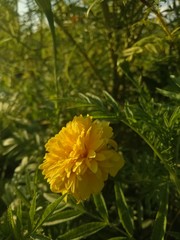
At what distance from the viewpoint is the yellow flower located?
60 cm

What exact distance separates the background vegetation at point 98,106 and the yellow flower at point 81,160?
0.03m

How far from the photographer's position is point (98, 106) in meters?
0.61

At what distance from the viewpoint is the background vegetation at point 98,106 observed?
0.61 metres

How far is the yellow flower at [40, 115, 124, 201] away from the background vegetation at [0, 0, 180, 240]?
0.03m

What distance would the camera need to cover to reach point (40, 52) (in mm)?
1170

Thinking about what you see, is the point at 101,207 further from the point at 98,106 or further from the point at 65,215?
the point at 98,106

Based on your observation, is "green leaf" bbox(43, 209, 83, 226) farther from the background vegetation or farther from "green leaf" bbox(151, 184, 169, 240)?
"green leaf" bbox(151, 184, 169, 240)

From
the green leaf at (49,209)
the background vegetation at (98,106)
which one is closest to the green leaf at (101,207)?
the background vegetation at (98,106)

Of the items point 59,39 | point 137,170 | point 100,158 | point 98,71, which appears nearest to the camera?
point 100,158

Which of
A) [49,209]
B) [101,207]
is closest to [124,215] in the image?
[101,207]

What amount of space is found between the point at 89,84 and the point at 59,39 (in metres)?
0.13

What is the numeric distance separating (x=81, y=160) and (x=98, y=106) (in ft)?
0.22

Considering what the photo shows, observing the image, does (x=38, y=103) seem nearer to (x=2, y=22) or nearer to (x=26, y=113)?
(x=26, y=113)

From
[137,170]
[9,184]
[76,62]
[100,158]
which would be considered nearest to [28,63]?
[76,62]
